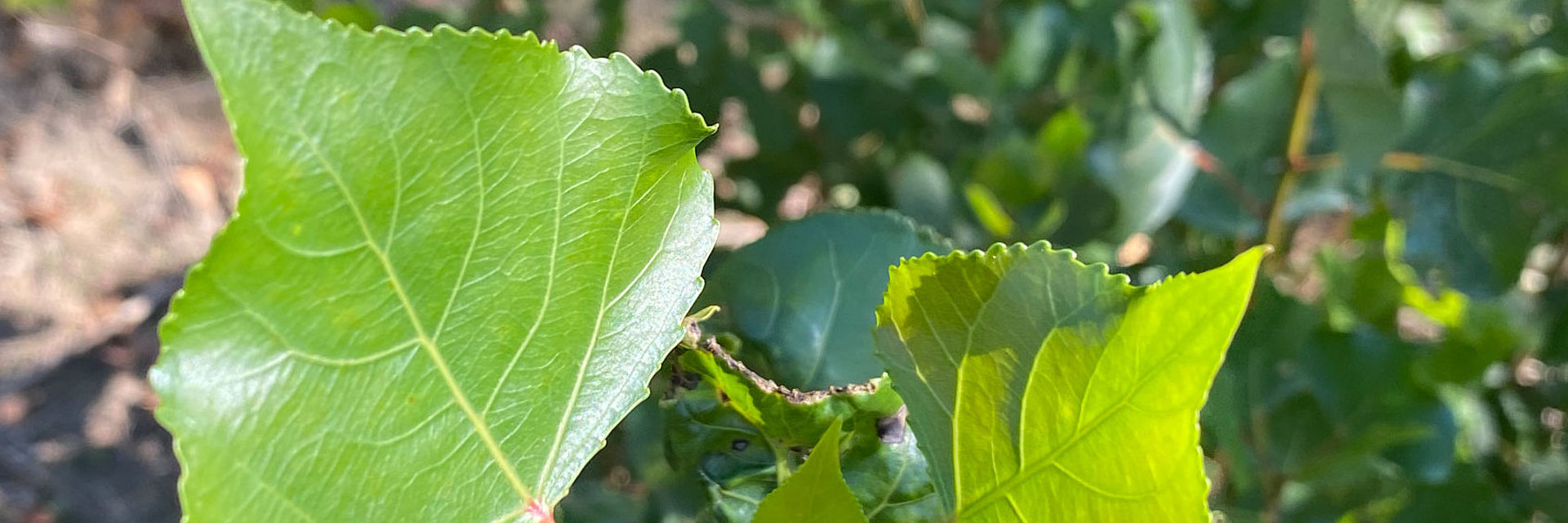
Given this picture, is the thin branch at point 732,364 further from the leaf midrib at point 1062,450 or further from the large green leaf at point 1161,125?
the large green leaf at point 1161,125

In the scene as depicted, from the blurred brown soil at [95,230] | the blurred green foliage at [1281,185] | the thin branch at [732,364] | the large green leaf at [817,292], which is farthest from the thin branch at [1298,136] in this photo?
the blurred brown soil at [95,230]

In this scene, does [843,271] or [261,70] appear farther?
[843,271]

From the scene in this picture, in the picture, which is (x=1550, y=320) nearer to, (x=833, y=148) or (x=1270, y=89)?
(x=1270, y=89)

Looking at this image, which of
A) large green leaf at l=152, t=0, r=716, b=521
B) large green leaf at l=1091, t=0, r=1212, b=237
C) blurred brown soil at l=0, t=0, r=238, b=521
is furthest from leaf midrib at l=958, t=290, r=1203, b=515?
blurred brown soil at l=0, t=0, r=238, b=521

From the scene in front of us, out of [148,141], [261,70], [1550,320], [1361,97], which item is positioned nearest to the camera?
[261,70]

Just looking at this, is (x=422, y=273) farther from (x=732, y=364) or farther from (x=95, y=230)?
(x=95, y=230)

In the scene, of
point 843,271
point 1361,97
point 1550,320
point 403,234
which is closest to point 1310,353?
point 1361,97
